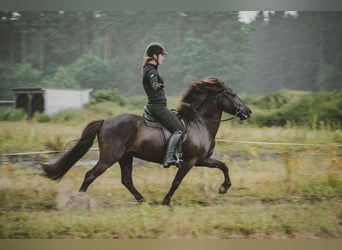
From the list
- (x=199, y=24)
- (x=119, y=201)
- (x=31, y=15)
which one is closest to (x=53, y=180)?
(x=119, y=201)

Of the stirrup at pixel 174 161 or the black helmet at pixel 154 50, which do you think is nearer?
the stirrup at pixel 174 161

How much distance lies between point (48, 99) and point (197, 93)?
143 cm

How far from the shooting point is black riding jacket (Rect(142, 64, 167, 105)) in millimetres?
5559

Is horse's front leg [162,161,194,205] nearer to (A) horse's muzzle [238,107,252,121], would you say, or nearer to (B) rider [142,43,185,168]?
(B) rider [142,43,185,168]

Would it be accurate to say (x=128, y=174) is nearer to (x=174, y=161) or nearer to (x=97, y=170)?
(x=97, y=170)

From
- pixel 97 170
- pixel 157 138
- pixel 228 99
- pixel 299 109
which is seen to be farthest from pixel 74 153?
pixel 299 109

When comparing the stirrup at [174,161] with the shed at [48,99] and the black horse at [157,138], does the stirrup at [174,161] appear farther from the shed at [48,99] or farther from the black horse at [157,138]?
the shed at [48,99]

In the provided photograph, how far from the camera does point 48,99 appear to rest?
5.79m

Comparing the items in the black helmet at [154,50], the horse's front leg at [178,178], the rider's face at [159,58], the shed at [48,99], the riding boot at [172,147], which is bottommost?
the horse's front leg at [178,178]

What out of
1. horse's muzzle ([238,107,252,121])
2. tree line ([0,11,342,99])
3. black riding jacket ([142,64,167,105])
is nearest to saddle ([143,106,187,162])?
black riding jacket ([142,64,167,105])

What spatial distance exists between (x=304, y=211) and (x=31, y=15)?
10.4ft

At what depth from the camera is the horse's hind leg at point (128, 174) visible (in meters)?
5.63

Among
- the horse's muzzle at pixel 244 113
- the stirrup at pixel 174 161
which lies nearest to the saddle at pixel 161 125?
the stirrup at pixel 174 161

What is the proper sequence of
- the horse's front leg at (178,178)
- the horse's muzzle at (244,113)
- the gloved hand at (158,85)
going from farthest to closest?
the horse's muzzle at (244,113) < the horse's front leg at (178,178) < the gloved hand at (158,85)
